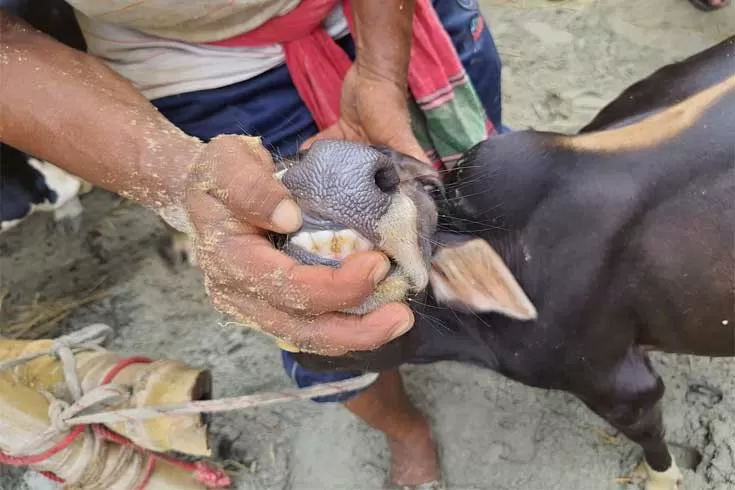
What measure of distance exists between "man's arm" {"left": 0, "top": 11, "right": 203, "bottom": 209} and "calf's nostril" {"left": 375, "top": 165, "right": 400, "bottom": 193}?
12.9 inches

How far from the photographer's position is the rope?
1567 mm

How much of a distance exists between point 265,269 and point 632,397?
0.91m

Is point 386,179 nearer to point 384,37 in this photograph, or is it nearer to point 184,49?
point 384,37

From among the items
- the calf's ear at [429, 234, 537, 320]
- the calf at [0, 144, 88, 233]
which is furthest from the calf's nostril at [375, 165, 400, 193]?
the calf at [0, 144, 88, 233]

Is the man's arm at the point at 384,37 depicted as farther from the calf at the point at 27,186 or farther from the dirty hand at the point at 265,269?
the calf at the point at 27,186

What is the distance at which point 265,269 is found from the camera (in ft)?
3.32

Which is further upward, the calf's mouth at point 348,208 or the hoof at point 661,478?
the calf's mouth at point 348,208

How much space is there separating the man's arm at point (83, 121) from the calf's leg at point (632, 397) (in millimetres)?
911

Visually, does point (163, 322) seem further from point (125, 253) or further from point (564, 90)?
point (564, 90)

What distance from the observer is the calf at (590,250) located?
141cm

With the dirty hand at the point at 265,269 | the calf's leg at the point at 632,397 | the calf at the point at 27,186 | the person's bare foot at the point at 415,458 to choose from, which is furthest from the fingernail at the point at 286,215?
the calf at the point at 27,186

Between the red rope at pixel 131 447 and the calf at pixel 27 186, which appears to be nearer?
the red rope at pixel 131 447

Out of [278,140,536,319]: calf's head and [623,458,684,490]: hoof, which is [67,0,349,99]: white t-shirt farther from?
[623,458,684,490]: hoof

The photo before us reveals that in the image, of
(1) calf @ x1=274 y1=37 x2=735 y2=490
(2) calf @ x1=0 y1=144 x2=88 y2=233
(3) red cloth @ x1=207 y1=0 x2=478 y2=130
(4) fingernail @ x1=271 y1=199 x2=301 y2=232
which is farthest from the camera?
(2) calf @ x1=0 y1=144 x2=88 y2=233
